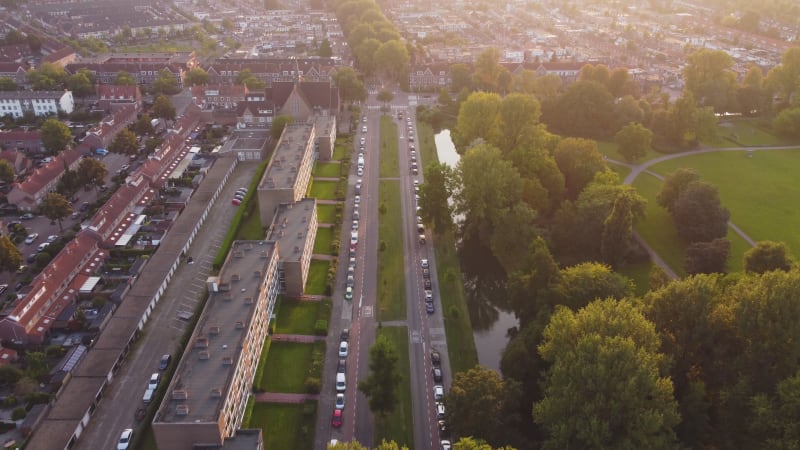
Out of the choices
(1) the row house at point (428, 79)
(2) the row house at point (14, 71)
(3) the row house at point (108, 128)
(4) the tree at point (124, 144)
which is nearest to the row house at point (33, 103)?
(3) the row house at point (108, 128)

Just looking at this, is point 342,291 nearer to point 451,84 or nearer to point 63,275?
point 63,275

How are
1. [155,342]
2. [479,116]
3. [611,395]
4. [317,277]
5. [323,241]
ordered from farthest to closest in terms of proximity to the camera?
[479,116] < [323,241] < [317,277] < [155,342] < [611,395]

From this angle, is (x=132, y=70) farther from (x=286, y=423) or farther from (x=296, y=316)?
(x=286, y=423)

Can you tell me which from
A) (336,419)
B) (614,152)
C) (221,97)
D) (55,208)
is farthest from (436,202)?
(221,97)

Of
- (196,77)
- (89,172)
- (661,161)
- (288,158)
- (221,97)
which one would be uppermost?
(196,77)

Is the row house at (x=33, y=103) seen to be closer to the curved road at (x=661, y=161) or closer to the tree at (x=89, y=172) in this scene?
the tree at (x=89, y=172)

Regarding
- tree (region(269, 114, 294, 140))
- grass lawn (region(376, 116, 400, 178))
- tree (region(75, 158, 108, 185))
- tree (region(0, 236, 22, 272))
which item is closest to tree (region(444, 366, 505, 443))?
tree (region(0, 236, 22, 272))
